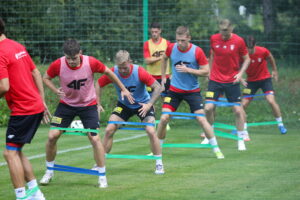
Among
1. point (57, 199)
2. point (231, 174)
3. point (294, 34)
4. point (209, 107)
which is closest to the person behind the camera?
point (57, 199)

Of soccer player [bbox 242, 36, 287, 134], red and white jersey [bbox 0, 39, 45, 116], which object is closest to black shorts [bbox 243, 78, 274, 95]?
soccer player [bbox 242, 36, 287, 134]

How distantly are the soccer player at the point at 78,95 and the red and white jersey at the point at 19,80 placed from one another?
102 centimetres

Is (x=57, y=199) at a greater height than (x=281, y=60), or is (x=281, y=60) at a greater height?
(x=57, y=199)

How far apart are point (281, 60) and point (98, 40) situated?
197 inches

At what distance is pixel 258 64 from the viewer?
14.0 metres

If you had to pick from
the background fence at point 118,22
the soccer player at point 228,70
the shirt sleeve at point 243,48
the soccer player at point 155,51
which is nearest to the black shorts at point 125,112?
the soccer player at point 228,70

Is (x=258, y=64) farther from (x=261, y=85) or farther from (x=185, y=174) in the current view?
(x=185, y=174)

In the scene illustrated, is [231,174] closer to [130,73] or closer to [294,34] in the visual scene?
[130,73]

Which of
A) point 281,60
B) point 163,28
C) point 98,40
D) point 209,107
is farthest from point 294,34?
point 209,107

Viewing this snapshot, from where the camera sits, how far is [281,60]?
1767 cm

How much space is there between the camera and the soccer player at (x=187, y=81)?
1038cm

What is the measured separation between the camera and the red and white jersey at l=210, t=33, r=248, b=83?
39.0ft

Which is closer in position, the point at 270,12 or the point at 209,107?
the point at 209,107

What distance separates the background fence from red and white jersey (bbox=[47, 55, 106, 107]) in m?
9.32
